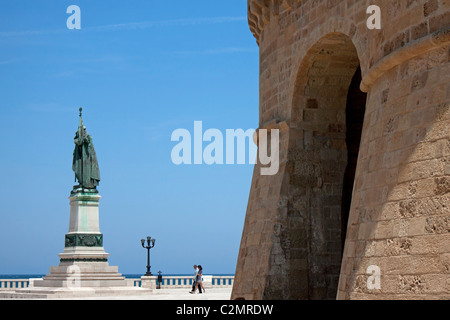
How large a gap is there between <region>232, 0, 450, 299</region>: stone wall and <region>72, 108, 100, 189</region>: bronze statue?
1385 centimetres

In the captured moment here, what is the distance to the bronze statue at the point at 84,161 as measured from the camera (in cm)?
2689

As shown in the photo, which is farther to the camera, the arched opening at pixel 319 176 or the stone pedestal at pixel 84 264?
the stone pedestal at pixel 84 264

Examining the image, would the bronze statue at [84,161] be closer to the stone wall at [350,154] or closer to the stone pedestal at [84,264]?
the stone pedestal at [84,264]

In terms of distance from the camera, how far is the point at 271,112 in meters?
13.2

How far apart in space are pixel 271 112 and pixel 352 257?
15.1ft

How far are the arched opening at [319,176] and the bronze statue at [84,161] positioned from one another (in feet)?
50.7

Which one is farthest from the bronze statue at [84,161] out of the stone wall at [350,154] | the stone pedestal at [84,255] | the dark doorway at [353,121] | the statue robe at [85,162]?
the dark doorway at [353,121]

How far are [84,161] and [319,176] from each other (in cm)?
1601

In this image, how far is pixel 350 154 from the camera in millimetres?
12891

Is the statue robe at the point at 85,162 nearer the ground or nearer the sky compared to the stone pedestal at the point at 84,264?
nearer the sky

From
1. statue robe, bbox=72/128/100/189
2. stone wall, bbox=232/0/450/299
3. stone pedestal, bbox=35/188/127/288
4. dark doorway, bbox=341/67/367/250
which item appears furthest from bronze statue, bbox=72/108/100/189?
dark doorway, bbox=341/67/367/250

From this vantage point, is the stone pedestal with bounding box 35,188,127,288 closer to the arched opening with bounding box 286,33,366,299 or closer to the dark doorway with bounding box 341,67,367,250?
the arched opening with bounding box 286,33,366,299

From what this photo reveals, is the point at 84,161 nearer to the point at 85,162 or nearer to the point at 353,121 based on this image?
the point at 85,162

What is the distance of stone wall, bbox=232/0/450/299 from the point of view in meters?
7.95
